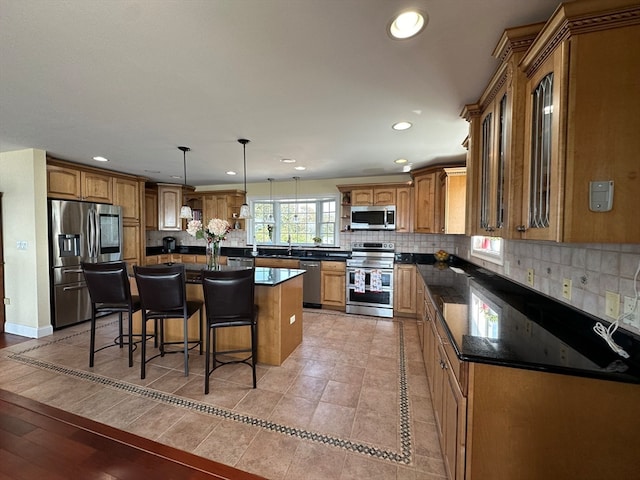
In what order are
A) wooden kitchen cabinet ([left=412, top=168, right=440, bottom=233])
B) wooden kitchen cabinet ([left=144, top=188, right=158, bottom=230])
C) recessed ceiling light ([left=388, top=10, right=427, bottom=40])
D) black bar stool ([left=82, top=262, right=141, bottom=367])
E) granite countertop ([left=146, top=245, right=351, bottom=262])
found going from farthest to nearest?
1. wooden kitchen cabinet ([left=144, top=188, right=158, bottom=230])
2. granite countertop ([left=146, top=245, right=351, bottom=262])
3. wooden kitchen cabinet ([left=412, top=168, right=440, bottom=233])
4. black bar stool ([left=82, top=262, right=141, bottom=367])
5. recessed ceiling light ([left=388, top=10, right=427, bottom=40])

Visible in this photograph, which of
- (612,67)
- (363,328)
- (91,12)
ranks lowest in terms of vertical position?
(363,328)

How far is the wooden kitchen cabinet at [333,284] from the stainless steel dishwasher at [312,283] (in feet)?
0.24

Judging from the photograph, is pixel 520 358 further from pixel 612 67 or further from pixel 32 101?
pixel 32 101

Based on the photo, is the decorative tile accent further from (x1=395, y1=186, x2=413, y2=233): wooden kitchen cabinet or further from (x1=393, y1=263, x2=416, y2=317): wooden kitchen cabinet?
(x1=395, y1=186, x2=413, y2=233): wooden kitchen cabinet

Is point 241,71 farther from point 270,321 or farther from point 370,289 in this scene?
point 370,289

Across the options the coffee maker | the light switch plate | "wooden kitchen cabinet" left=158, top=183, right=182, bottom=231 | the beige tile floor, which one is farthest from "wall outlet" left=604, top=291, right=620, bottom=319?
the coffee maker

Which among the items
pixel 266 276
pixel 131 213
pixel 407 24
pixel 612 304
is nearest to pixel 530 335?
pixel 612 304

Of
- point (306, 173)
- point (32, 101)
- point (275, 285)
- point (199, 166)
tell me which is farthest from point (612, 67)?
point (199, 166)

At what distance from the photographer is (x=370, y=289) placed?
4.50 metres

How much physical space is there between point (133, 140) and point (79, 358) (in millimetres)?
2435

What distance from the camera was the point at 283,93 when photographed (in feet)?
6.40

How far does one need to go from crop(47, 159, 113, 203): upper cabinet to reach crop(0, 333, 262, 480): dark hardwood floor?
9.57 feet

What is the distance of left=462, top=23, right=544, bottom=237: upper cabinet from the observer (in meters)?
1.39

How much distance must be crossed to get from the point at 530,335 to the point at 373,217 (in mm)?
3510
